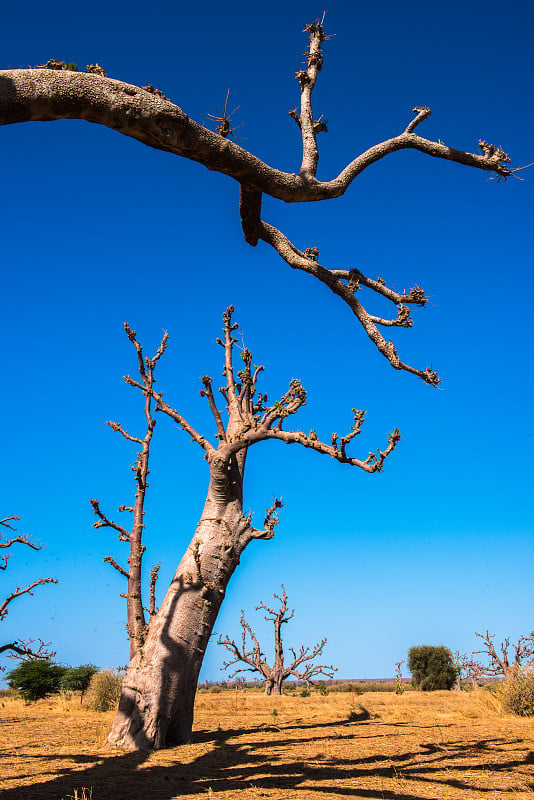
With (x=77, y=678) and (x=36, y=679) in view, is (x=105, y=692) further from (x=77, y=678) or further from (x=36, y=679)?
(x=77, y=678)

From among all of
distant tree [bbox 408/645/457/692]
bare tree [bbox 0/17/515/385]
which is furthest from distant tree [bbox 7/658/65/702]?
bare tree [bbox 0/17/515/385]

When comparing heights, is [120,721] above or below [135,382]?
below

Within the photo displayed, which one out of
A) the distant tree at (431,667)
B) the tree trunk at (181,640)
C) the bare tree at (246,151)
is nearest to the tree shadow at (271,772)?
the tree trunk at (181,640)

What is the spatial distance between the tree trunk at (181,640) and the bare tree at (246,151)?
12.6 feet

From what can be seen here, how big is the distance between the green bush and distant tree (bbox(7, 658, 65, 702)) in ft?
49.4

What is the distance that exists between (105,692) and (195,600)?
8.00 meters

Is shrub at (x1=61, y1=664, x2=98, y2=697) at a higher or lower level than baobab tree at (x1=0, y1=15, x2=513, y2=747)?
lower

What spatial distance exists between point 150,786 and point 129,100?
5.20 metres

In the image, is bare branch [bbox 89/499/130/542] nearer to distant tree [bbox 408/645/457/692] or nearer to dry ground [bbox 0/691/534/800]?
dry ground [bbox 0/691/534/800]

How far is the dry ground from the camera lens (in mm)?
4738

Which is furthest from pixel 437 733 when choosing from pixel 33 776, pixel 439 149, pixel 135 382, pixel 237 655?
pixel 237 655

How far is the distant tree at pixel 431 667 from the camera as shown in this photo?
29516mm

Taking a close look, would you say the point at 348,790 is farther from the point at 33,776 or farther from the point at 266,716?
the point at 266,716

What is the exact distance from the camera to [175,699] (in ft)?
24.0
